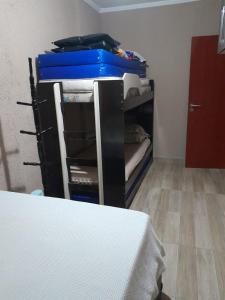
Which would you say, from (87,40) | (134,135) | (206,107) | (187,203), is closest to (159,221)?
(187,203)

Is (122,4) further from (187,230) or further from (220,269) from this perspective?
(220,269)

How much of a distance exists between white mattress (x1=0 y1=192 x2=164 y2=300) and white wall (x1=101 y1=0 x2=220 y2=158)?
282 centimetres

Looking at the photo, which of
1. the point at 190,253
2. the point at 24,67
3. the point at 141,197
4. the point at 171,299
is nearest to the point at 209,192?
the point at 141,197

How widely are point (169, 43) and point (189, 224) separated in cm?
267

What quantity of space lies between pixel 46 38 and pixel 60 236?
2.01 meters

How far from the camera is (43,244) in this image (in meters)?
0.90

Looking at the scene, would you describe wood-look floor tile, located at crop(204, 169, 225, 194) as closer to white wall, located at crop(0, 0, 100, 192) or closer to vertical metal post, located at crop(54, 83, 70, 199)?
vertical metal post, located at crop(54, 83, 70, 199)

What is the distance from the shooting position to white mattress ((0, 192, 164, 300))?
714 mm

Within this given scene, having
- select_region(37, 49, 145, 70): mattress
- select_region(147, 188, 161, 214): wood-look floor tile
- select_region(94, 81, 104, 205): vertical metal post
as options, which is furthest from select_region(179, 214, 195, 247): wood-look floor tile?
select_region(37, 49, 145, 70): mattress

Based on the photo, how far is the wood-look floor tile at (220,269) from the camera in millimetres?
1441

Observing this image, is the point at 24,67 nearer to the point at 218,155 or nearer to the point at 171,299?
the point at 171,299

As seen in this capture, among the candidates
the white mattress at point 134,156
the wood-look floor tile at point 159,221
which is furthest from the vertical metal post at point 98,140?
the wood-look floor tile at point 159,221

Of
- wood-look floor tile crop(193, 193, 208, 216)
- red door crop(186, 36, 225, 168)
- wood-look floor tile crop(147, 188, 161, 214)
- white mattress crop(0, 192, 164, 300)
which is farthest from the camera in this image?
red door crop(186, 36, 225, 168)

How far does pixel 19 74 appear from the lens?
1.89 m
